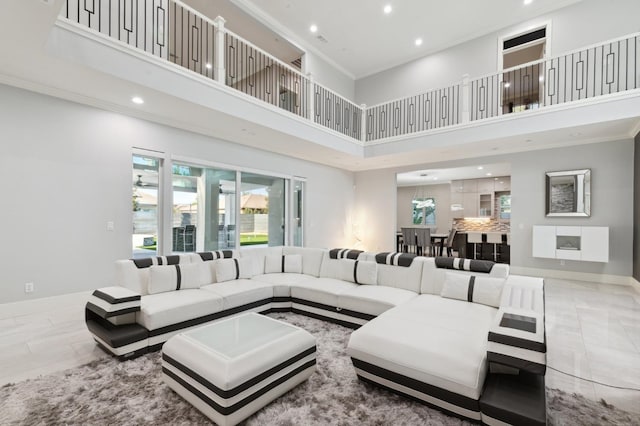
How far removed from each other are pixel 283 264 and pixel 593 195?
6.30m

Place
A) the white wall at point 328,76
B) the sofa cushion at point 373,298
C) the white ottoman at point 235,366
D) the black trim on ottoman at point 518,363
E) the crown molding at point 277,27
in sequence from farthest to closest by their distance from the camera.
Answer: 1. the white wall at point 328,76
2. the crown molding at point 277,27
3. the sofa cushion at point 373,298
4. the white ottoman at point 235,366
5. the black trim on ottoman at point 518,363

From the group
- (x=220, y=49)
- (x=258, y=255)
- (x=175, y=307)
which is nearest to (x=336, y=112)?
(x=220, y=49)

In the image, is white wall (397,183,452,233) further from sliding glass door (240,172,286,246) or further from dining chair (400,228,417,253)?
sliding glass door (240,172,286,246)

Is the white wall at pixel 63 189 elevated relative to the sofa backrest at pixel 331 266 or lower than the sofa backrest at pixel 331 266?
elevated

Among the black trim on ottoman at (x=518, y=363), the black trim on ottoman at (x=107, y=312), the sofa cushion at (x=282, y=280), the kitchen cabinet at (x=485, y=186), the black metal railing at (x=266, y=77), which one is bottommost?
the sofa cushion at (x=282, y=280)

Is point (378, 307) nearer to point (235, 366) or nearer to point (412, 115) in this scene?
point (235, 366)

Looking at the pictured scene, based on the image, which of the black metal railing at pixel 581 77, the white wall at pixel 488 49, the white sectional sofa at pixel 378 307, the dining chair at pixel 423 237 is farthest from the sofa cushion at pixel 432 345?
the white wall at pixel 488 49

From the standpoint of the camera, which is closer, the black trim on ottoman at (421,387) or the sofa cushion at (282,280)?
the black trim on ottoman at (421,387)

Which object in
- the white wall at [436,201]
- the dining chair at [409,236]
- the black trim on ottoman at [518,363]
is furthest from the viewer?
the white wall at [436,201]

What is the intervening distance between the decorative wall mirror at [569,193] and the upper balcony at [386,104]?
1.55 metres

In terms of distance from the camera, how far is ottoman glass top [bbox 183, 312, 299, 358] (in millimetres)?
2033

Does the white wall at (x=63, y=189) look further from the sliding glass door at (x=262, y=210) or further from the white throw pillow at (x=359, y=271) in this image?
the white throw pillow at (x=359, y=271)

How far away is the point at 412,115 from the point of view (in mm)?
7582

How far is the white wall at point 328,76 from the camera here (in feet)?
25.5
